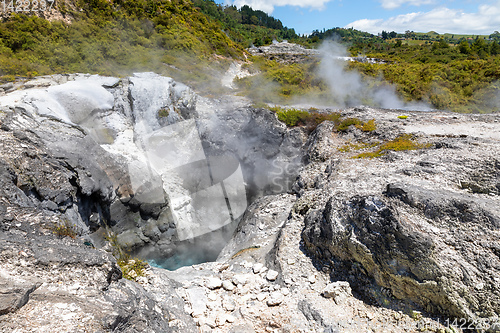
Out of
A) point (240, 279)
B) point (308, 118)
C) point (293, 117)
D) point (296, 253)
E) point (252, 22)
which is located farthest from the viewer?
point (252, 22)

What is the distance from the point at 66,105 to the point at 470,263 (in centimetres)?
1819

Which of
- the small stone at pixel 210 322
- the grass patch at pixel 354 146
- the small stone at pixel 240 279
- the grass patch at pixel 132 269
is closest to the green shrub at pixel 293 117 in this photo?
the grass patch at pixel 354 146

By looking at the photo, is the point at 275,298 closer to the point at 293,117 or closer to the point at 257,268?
the point at 257,268

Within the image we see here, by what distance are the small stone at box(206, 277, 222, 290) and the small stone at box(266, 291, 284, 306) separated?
145 centimetres

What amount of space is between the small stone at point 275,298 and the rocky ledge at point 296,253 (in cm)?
7

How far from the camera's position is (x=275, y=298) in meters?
6.04

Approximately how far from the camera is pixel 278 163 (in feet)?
57.5

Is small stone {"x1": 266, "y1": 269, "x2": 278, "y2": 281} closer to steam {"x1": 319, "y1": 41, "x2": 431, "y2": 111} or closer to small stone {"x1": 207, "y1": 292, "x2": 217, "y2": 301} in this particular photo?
small stone {"x1": 207, "y1": 292, "x2": 217, "y2": 301}

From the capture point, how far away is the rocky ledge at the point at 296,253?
13.5 ft

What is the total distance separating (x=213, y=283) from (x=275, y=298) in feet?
5.78

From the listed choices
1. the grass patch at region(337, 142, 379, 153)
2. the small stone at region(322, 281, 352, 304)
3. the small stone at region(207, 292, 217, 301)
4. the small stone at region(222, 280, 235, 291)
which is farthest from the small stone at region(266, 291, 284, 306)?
the grass patch at region(337, 142, 379, 153)

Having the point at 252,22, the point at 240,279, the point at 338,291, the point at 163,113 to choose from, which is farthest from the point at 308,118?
the point at 252,22

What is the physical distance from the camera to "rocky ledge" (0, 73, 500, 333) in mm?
4102

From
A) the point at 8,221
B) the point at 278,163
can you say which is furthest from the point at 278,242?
the point at 278,163
